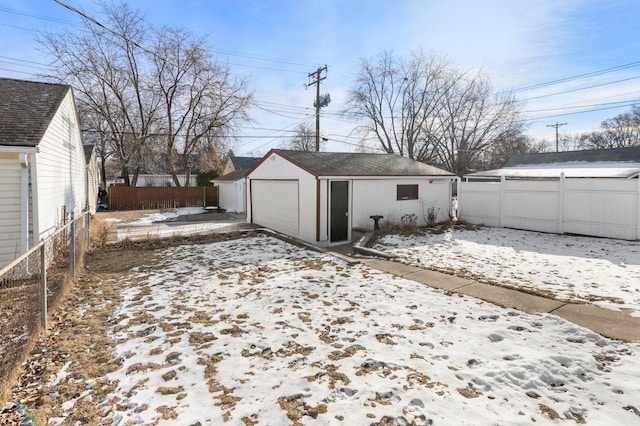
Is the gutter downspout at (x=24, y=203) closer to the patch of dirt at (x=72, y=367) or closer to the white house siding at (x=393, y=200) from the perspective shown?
the patch of dirt at (x=72, y=367)

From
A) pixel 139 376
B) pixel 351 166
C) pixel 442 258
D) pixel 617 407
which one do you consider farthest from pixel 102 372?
pixel 351 166

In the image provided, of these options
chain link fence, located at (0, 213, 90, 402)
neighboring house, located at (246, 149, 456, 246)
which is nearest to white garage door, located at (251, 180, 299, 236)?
neighboring house, located at (246, 149, 456, 246)

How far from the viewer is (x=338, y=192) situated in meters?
11.9

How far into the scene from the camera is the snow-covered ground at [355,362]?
2.88m

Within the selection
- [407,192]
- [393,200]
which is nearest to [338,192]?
[393,200]

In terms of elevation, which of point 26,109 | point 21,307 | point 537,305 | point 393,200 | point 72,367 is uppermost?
point 26,109

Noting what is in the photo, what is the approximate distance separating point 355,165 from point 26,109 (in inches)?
375

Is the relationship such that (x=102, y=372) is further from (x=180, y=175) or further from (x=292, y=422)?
(x=180, y=175)

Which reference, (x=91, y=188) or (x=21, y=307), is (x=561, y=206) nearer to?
(x=21, y=307)

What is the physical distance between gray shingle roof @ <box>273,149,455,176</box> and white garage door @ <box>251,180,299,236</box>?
105cm

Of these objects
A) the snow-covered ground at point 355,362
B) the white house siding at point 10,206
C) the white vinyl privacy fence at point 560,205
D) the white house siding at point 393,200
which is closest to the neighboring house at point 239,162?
the white house siding at point 393,200

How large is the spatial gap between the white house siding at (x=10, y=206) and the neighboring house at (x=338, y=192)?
23.8 feet

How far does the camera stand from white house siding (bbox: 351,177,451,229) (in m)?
12.3

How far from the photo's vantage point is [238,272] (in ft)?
23.9
